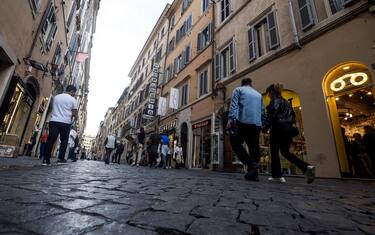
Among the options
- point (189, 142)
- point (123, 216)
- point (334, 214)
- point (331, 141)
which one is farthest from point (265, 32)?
point (123, 216)

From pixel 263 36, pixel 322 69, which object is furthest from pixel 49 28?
pixel 322 69

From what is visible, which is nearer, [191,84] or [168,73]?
[191,84]

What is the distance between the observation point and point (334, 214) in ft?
5.21

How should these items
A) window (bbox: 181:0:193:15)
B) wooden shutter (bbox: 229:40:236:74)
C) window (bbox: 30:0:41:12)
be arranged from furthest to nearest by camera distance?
window (bbox: 181:0:193:15), wooden shutter (bbox: 229:40:236:74), window (bbox: 30:0:41:12)

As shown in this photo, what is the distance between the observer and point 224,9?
13398mm

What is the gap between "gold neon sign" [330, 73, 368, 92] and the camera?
6.30 m

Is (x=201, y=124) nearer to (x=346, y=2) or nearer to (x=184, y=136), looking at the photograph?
(x=184, y=136)

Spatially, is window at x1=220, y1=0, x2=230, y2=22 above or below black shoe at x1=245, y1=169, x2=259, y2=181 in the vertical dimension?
above

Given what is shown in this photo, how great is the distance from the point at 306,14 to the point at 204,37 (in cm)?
826

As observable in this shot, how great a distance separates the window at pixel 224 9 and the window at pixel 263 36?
11.2 ft

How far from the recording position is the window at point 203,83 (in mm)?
13720

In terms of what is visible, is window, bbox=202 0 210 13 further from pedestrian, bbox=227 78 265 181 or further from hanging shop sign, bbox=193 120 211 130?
pedestrian, bbox=227 78 265 181

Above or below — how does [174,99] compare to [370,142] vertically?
above

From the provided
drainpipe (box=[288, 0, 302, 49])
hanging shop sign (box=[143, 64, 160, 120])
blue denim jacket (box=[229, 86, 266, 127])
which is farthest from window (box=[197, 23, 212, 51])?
blue denim jacket (box=[229, 86, 266, 127])
